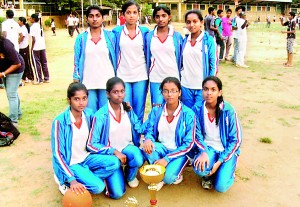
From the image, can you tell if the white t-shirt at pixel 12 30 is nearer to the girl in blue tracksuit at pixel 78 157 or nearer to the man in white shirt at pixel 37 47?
the man in white shirt at pixel 37 47

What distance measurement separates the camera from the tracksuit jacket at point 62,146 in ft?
11.2

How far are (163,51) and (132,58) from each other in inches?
15.5

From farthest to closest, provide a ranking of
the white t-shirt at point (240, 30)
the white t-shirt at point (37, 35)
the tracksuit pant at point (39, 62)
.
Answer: the white t-shirt at point (240, 30) < the tracksuit pant at point (39, 62) < the white t-shirt at point (37, 35)

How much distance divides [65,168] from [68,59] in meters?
10.6

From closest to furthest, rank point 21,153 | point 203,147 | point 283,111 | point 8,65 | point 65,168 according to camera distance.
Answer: point 65,168
point 203,147
point 21,153
point 8,65
point 283,111

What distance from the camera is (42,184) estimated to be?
3.98 meters

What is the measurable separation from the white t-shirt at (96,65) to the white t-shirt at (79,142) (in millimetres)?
832

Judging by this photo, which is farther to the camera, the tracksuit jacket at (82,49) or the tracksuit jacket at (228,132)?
the tracksuit jacket at (82,49)

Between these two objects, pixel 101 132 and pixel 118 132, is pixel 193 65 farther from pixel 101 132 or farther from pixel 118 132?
pixel 101 132

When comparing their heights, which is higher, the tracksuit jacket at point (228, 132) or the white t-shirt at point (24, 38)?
the white t-shirt at point (24, 38)

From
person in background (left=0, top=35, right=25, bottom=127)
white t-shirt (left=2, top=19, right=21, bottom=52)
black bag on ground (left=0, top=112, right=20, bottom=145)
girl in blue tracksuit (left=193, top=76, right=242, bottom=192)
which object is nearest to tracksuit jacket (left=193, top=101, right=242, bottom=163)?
girl in blue tracksuit (left=193, top=76, right=242, bottom=192)

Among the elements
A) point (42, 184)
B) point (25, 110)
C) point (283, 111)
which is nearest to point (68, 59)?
point (25, 110)

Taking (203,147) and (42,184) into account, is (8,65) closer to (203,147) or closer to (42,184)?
(42,184)

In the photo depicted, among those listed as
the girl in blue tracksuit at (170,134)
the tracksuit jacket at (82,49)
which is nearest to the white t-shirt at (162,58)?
the tracksuit jacket at (82,49)
